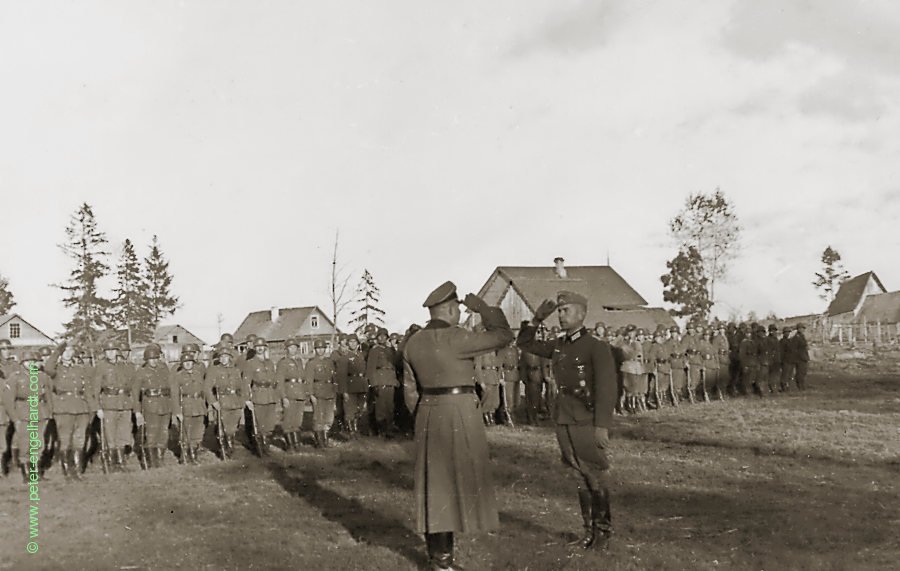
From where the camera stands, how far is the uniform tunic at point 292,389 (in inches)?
532

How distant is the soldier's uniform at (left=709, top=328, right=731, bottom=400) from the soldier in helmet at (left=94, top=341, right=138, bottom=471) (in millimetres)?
13593

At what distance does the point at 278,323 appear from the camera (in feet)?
226

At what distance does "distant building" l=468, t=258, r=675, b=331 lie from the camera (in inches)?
1842

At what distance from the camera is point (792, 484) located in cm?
934

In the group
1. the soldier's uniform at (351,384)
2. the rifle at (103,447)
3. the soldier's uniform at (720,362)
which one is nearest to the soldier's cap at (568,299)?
the rifle at (103,447)

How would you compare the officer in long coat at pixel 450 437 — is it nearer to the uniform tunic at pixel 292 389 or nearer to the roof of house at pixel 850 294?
the uniform tunic at pixel 292 389

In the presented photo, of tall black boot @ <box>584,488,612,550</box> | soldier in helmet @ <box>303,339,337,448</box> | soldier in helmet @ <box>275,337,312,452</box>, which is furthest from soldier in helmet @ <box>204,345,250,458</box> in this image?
tall black boot @ <box>584,488,612,550</box>

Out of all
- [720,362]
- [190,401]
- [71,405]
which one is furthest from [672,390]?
[71,405]

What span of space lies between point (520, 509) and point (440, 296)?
3.35 m

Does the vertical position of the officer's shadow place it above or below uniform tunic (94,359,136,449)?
below

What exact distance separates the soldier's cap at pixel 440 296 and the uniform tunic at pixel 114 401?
25.8ft

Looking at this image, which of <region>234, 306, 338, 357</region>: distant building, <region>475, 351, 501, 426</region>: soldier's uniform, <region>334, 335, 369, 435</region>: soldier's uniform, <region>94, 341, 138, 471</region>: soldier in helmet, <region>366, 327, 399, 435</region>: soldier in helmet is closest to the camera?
<region>94, 341, 138, 471</region>: soldier in helmet

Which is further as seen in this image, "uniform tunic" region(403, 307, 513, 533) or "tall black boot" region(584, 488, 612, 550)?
"tall black boot" region(584, 488, 612, 550)

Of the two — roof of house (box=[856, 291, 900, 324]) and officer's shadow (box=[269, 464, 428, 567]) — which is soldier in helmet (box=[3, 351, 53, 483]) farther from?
roof of house (box=[856, 291, 900, 324])
